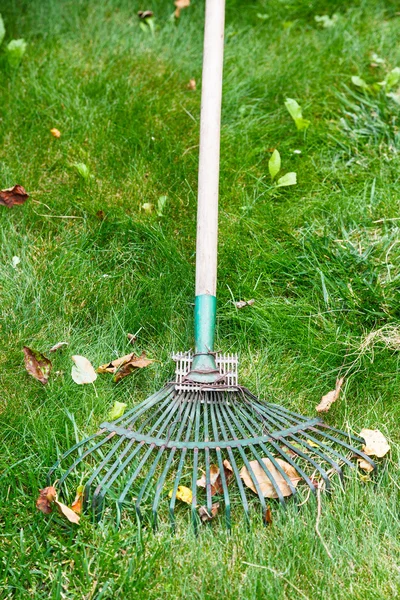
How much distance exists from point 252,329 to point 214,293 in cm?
22

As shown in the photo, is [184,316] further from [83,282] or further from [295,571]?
[295,571]

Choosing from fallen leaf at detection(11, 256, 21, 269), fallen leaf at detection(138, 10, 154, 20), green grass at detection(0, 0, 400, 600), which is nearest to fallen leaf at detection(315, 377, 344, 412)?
green grass at detection(0, 0, 400, 600)

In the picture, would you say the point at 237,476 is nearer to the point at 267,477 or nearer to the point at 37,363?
the point at 267,477

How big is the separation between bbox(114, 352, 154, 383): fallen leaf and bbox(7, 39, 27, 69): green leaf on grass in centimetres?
178

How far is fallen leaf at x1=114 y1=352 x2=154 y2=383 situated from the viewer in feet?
7.70

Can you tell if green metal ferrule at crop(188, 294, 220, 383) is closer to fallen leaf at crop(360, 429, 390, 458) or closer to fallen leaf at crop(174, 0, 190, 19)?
fallen leaf at crop(360, 429, 390, 458)

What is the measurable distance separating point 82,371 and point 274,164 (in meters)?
1.27

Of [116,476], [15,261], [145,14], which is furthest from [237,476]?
[145,14]

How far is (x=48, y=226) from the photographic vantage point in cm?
281

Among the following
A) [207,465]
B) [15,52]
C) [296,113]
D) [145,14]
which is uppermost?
[145,14]

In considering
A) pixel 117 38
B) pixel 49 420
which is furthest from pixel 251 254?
pixel 117 38

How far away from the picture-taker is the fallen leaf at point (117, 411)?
87.8 inches

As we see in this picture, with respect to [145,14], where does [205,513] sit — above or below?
below

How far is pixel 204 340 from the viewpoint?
2354mm
